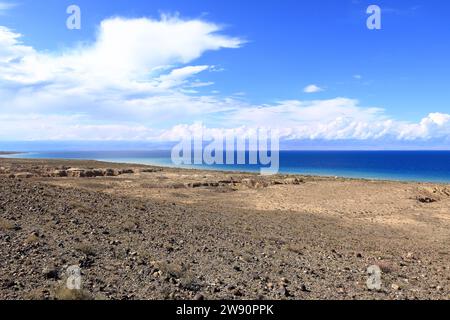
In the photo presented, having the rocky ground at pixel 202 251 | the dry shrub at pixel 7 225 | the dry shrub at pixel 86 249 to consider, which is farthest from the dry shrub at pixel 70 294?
the dry shrub at pixel 7 225

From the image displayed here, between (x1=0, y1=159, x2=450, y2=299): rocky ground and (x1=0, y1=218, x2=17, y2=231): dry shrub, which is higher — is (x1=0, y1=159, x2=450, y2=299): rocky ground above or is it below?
below

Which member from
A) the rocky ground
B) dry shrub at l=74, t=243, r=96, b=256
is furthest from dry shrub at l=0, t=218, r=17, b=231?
dry shrub at l=74, t=243, r=96, b=256

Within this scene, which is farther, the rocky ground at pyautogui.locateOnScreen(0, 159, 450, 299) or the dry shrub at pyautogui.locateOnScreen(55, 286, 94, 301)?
the rocky ground at pyautogui.locateOnScreen(0, 159, 450, 299)

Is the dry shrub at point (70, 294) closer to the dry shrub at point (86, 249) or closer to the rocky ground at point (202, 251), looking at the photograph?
the rocky ground at point (202, 251)

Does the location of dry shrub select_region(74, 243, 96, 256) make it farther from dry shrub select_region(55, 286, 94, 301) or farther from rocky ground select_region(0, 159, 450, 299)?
dry shrub select_region(55, 286, 94, 301)

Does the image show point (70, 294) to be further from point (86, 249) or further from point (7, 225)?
point (7, 225)

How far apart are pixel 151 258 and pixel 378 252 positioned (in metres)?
9.39

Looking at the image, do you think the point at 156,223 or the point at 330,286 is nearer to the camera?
the point at 330,286

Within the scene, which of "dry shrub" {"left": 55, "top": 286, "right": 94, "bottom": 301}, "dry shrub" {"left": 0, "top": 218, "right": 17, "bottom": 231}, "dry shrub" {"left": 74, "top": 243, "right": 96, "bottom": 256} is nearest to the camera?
"dry shrub" {"left": 55, "top": 286, "right": 94, "bottom": 301}

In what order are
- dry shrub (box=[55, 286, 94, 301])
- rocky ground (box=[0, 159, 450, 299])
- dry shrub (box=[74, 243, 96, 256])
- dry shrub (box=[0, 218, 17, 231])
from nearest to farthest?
dry shrub (box=[55, 286, 94, 301])
rocky ground (box=[0, 159, 450, 299])
dry shrub (box=[74, 243, 96, 256])
dry shrub (box=[0, 218, 17, 231])

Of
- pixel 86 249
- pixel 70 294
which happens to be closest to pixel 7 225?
pixel 86 249
